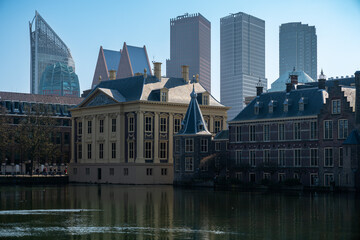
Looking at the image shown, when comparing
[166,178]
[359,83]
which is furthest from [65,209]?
[166,178]

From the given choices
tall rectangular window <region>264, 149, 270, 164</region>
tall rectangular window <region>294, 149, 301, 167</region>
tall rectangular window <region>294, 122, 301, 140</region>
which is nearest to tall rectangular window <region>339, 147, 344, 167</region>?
tall rectangular window <region>294, 149, 301, 167</region>

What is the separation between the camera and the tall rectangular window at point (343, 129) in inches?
2913

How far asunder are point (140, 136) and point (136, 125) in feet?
6.08

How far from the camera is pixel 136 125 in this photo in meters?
101

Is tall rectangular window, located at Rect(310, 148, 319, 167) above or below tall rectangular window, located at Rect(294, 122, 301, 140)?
below

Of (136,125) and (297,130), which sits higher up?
(136,125)

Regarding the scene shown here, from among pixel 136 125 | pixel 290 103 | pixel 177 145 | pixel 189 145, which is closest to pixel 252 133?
pixel 290 103

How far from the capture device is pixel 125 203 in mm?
55031

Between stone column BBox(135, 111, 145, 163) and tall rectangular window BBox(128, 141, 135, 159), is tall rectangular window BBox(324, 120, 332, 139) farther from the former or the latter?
tall rectangular window BBox(128, 141, 135, 159)

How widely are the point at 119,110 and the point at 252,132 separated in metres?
25.4

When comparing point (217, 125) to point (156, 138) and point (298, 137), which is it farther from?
point (298, 137)

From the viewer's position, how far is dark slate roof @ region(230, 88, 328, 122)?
7981cm

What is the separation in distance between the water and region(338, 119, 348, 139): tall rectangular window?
18586 mm

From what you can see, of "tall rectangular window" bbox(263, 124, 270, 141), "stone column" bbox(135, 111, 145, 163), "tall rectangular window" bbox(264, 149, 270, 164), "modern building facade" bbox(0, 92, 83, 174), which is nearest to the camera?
"tall rectangular window" bbox(264, 149, 270, 164)
